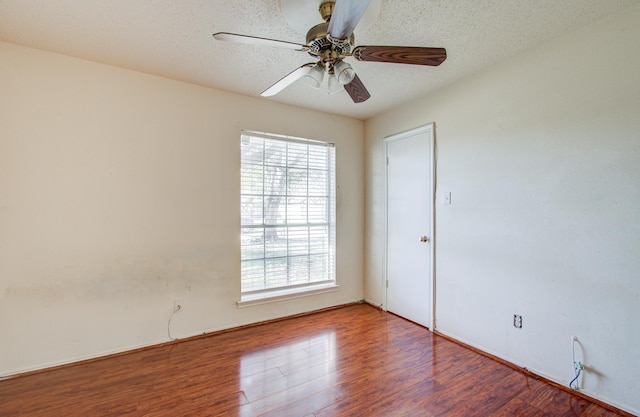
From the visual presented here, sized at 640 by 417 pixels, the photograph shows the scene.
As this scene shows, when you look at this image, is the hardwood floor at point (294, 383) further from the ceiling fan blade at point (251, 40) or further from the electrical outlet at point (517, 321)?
the ceiling fan blade at point (251, 40)

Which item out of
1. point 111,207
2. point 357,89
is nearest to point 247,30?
point 357,89

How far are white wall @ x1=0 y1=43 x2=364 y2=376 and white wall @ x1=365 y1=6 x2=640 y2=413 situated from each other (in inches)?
77.8

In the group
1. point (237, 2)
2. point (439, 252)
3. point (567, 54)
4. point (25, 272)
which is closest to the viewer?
point (237, 2)

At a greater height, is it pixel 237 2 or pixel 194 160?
pixel 237 2

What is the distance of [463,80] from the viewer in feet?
8.55

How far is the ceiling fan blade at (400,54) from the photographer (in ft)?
5.27

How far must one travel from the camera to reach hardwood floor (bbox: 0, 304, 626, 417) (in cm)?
176

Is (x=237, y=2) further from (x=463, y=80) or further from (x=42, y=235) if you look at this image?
(x=42, y=235)

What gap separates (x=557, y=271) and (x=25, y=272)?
3.91 meters

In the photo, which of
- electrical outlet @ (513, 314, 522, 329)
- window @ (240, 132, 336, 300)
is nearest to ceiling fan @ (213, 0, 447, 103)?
window @ (240, 132, 336, 300)

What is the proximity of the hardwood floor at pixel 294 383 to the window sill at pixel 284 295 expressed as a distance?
1.33 ft

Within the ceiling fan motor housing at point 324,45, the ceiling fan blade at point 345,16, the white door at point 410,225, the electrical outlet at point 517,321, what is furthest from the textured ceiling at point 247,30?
the electrical outlet at point 517,321

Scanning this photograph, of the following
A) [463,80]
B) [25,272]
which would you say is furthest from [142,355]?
[463,80]

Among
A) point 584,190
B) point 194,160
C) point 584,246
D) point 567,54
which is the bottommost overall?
point 584,246
